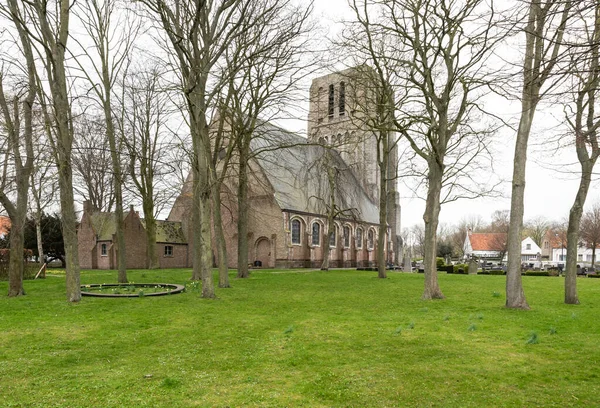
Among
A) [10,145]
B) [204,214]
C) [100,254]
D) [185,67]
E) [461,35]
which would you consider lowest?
[100,254]

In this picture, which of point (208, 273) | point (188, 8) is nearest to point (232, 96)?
point (188, 8)

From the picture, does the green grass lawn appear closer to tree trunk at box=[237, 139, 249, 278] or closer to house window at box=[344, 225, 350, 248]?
tree trunk at box=[237, 139, 249, 278]

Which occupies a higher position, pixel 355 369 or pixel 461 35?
pixel 461 35

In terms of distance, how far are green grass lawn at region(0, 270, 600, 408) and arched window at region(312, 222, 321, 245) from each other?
3144 centimetres

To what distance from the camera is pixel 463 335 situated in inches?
332

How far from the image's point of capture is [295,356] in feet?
22.6

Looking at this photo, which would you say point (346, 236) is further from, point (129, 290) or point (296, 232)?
point (129, 290)

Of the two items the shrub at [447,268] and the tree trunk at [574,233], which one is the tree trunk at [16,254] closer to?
the tree trunk at [574,233]

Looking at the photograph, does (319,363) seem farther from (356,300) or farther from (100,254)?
(100,254)

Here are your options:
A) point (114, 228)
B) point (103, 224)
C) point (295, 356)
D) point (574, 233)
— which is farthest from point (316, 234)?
point (295, 356)

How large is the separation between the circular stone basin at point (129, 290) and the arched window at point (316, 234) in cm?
2633

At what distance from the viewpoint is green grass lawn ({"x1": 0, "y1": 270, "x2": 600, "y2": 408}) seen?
5.10 m

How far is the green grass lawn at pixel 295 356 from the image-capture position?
5.10 metres

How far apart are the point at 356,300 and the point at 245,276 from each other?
10560 mm
